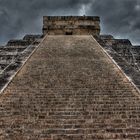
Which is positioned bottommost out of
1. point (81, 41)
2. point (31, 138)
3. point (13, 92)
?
point (31, 138)

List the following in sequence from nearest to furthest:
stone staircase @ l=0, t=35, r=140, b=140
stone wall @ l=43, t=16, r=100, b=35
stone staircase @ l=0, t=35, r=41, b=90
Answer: stone staircase @ l=0, t=35, r=140, b=140
stone staircase @ l=0, t=35, r=41, b=90
stone wall @ l=43, t=16, r=100, b=35

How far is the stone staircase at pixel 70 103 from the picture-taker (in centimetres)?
575

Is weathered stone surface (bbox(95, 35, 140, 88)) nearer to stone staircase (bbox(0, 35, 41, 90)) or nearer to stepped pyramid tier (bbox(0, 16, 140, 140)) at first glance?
stepped pyramid tier (bbox(0, 16, 140, 140))

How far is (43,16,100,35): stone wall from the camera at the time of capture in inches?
737

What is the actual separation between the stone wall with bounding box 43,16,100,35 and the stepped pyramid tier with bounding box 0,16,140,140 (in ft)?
22.6

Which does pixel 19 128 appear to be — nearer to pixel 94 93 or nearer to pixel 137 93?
pixel 94 93

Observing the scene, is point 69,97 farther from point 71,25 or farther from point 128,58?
point 71,25

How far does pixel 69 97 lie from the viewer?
23.8 ft

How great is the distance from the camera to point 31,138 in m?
5.55

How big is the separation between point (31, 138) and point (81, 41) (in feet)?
31.1

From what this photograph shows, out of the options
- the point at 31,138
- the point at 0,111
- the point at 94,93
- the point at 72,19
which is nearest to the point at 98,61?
the point at 94,93

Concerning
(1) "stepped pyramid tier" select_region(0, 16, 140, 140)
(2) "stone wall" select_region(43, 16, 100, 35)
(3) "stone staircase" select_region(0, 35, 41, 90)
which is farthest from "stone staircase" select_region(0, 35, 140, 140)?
(2) "stone wall" select_region(43, 16, 100, 35)

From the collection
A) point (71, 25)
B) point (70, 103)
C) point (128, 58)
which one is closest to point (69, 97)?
point (70, 103)

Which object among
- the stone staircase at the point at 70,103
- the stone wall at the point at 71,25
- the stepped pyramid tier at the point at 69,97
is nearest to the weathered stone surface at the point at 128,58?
the stepped pyramid tier at the point at 69,97
